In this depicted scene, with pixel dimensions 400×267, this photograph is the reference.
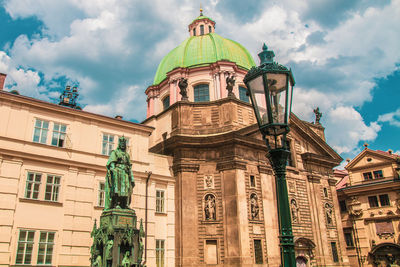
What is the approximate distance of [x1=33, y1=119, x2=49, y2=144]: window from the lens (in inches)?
884

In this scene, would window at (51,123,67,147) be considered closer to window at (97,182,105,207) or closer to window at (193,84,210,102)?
window at (97,182,105,207)

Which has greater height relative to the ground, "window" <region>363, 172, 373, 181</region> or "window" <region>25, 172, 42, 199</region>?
"window" <region>363, 172, 373, 181</region>

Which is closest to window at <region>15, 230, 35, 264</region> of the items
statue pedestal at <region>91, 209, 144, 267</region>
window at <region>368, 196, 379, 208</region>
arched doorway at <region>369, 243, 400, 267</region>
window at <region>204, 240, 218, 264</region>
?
statue pedestal at <region>91, 209, 144, 267</region>

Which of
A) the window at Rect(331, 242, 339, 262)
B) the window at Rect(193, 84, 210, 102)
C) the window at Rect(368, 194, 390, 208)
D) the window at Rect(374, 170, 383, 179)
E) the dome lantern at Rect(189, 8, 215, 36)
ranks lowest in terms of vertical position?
the window at Rect(331, 242, 339, 262)

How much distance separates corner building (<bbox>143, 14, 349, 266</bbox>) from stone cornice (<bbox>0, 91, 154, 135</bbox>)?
154 inches

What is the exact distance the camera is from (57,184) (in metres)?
22.2

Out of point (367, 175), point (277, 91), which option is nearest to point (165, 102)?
point (367, 175)

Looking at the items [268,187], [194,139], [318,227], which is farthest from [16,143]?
[318,227]

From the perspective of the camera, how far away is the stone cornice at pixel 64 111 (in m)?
21.9

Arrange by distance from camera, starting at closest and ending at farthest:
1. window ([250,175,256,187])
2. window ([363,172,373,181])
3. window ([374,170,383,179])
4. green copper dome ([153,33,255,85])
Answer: window ([250,175,256,187])
green copper dome ([153,33,255,85])
window ([374,170,383,179])
window ([363,172,373,181])

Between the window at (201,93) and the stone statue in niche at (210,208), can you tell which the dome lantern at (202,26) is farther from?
the stone statue in niche at (210,208)

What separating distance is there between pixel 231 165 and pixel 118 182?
44.8 feet

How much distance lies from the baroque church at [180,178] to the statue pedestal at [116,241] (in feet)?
25.9

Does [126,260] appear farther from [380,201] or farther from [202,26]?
[380,201]
